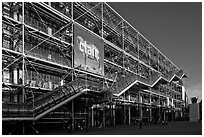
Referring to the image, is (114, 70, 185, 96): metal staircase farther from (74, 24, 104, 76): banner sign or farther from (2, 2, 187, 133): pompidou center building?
(74, 24, 104, 76): banner sign

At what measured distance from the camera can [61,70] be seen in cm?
2397

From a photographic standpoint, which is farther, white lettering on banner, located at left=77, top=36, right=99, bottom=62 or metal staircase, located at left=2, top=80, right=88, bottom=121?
white lettering on banner, located at left=77, top=36, right=99, bottom=62

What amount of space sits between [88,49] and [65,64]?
3.16m

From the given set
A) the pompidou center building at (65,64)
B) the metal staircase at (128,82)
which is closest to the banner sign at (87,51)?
the pompidou center building at (65,64)

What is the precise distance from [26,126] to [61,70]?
579 centimetres

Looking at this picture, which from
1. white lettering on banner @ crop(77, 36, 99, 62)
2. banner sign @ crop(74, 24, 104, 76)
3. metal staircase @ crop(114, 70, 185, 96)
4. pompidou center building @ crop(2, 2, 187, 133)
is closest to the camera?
pompidou center building @ crop(2, 2, 187, 133)

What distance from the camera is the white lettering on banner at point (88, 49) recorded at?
25734mm

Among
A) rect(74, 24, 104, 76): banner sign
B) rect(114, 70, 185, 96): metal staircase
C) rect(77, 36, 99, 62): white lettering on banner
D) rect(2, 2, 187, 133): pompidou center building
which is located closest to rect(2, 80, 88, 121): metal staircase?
rect(2, 2, 187, 133): pompidou center building

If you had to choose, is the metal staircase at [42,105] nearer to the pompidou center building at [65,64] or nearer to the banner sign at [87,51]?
the pompidou center building at [65,64]

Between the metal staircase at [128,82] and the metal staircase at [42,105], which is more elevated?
the metal staircase at [128,82]

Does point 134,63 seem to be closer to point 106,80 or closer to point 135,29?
point 135,29

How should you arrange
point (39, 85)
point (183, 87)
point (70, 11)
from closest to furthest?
point (39, 85)
point (70, 11)
point (183, 87)

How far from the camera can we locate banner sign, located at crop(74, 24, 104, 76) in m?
25.2

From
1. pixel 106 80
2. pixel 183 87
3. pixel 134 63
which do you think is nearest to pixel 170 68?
pixel 183 87
